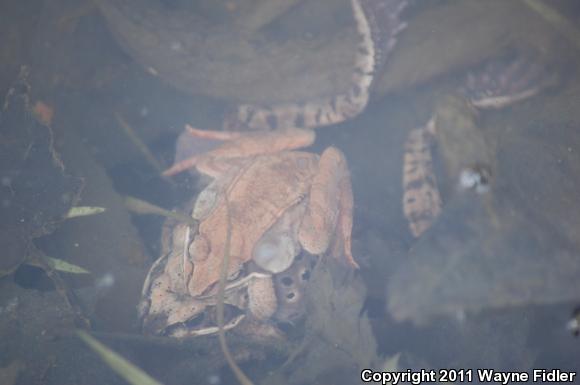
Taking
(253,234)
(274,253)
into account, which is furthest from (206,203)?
(274,253)

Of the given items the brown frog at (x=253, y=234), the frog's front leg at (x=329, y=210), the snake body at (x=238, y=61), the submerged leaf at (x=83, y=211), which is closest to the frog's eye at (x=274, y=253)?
the brown frog at (x=253, y=234)

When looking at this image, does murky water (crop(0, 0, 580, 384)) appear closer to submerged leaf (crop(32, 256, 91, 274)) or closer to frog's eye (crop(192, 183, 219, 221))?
submerged leaf (crop(32, 256, 91, 274))

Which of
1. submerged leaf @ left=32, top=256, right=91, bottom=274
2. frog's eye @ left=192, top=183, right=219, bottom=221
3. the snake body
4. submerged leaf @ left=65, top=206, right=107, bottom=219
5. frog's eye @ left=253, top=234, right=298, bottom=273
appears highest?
the snake body

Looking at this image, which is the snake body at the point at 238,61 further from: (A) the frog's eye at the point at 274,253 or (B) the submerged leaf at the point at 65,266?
(B) the submerged leaf at the point at 65,266

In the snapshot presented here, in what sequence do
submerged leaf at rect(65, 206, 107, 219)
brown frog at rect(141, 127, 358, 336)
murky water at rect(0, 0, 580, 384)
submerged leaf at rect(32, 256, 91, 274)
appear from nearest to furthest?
murky water at rect(0, 0, 580, 384) < brown frog at rect(141, 127, 358, 336) < submerged leaf at rect(32, 256, 91, 274) < submerged leaf at rect(65, 206, 107, 219)

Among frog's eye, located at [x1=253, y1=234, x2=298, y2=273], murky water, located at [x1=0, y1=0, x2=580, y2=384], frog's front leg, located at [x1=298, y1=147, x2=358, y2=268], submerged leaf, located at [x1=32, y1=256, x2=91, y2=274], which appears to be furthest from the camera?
submerged leaf, located at [x1=32, y1=256, x2=91, y2=274]

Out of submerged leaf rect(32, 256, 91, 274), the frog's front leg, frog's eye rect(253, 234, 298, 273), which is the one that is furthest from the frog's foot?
submerged leaf rect(32, 256, 91, 274)
